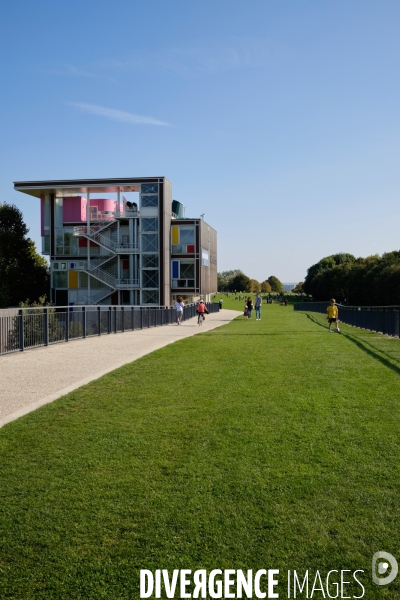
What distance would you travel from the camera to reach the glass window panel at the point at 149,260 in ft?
195

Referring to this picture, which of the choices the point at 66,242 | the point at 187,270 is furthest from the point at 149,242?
the point at 66,242

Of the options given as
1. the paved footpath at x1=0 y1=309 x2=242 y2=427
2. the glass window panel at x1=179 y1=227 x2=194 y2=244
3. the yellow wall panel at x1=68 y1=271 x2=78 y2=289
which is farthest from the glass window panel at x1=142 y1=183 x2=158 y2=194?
the paved footpath at x1=0 y1=309 x2=242 y2=427

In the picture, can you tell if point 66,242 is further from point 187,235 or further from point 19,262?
point 187,235

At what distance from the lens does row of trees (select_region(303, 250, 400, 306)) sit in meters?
77.1

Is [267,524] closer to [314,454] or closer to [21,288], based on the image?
[314,454]

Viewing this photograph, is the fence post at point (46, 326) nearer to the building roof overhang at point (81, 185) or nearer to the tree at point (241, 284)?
the building roof overhang at point (81, 185)

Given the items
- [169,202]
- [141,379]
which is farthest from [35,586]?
[169,202]

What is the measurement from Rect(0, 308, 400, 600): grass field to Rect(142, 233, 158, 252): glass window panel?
5072 cm

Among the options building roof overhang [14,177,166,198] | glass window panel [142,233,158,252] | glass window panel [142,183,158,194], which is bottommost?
glass window panel [142,233,158,252]

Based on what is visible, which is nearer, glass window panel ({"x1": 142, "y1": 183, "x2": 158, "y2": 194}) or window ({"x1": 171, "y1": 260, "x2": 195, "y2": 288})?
glass window panel ({"x1": 142, "y1": 183, "x2": 158, "y2": 194})

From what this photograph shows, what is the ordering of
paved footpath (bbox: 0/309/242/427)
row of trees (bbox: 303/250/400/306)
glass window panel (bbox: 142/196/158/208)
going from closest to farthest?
paved footpath (bbox: 0/309/242/427) → glass window panel (bbox: 142/196/158/208) → row of trees (bbox: 303/250/400/306)

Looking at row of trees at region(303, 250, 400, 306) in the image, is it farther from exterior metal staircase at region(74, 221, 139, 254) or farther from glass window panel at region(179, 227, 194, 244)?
exterior metal staircase at region(74, 221, 139, 254)

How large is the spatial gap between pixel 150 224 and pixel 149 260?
148 inches

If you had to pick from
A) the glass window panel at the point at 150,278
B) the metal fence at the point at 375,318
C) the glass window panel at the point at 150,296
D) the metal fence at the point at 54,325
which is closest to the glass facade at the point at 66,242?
the glass window panel at the point at 150,278
